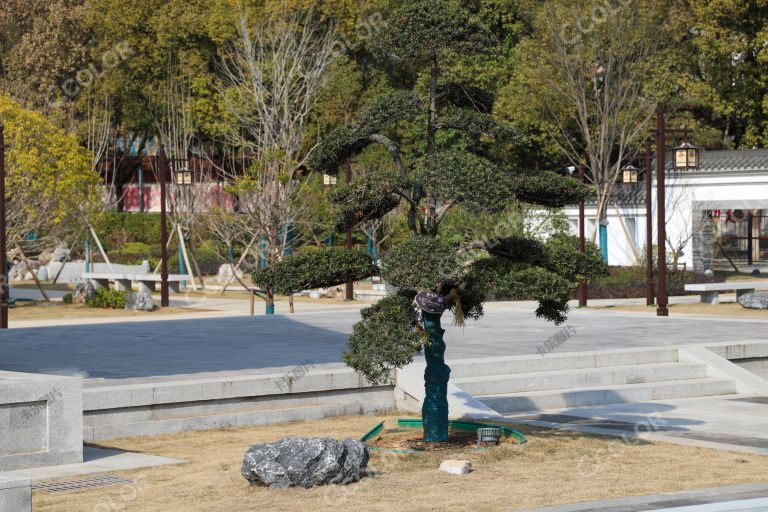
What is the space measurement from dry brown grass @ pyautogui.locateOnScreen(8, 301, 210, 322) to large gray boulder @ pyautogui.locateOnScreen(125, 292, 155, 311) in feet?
0.68

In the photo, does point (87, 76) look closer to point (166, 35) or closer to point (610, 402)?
point (166, 35)

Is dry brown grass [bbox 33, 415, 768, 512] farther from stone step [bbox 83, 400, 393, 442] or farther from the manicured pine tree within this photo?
the manicured pine tree

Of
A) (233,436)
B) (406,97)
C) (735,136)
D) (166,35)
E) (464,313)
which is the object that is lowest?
(233,436)

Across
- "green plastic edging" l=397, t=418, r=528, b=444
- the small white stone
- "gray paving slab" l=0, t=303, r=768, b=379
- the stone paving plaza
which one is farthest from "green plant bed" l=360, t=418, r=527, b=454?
"gray paving slab" l=0, t=303, r=768, b=379

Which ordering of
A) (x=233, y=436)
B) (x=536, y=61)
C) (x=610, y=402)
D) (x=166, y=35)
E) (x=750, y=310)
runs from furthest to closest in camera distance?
1. (x=166, y=35)
2. (x=536, y=61)
3. (x=750, y=310)
4. (x=610, y=402)
5. (x=233, y=436)

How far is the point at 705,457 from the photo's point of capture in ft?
40.9

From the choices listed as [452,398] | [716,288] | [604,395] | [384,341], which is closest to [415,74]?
[716,288]

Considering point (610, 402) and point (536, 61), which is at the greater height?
point (536, 61)

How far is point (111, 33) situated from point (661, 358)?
146 ft

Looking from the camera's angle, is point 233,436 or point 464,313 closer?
point 464,313

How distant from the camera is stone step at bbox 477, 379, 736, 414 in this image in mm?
16141

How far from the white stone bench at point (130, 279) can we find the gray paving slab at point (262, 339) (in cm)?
969

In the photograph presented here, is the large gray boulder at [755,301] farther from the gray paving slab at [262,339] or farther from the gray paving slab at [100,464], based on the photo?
the gray paving slab at [100,464]

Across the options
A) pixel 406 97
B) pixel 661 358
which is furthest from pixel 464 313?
pixel 661 358
